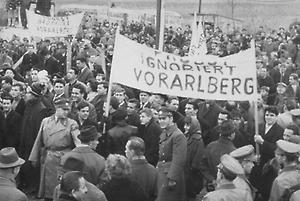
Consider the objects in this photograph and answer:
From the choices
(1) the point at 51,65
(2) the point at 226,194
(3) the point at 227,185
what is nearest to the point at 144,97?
(3) the point at 227,185

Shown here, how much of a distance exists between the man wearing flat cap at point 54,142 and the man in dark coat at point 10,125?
1207mm

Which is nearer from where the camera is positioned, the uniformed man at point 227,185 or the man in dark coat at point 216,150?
the uniformed man at point 227,185

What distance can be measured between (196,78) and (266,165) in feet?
4.55

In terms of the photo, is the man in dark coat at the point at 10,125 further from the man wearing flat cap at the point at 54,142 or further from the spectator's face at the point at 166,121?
the spectator's face at the point at 166,121

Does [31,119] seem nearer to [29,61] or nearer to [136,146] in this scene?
[136,146]

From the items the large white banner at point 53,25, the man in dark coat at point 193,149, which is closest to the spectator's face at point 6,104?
the man in dark coat at point 193,149

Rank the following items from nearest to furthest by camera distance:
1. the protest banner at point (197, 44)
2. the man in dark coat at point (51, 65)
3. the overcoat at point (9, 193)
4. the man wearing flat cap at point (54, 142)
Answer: the overcoat at point (9, 193) < the man wearing flat cap at point (54, 142) < the protest banner at point (197, 44) < the man in dark coat at point (51, 65)

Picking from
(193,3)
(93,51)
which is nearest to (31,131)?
(93,51)

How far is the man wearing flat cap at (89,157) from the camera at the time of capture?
7059 millimetres

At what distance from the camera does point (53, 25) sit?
16188 mm

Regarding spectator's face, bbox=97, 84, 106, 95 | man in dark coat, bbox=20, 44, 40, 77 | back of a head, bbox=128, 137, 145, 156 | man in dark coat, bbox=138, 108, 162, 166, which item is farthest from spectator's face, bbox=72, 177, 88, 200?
man in dark coat, bbox=20, 44, 40, 77

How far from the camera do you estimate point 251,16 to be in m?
34.1

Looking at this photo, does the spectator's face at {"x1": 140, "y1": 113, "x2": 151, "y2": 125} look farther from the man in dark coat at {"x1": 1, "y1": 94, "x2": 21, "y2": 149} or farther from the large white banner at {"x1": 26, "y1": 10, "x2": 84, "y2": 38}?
the large white banner at {"x1": 26, "y1": 10, "x2": 84, "y2": 38}

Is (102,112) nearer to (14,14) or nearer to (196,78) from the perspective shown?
(196,78)
